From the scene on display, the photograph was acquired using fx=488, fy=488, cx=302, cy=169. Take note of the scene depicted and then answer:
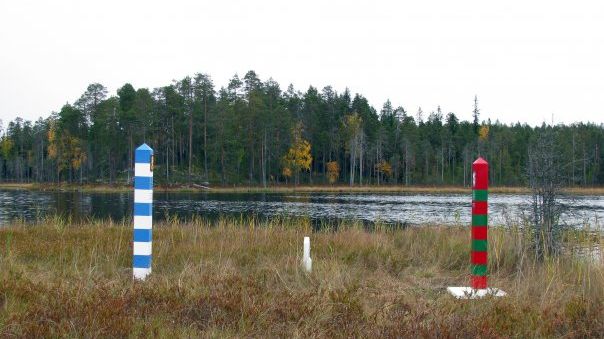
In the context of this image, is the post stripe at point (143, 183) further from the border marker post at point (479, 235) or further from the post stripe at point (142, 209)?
the border marker post at point (479, 235)

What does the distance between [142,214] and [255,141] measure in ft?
231

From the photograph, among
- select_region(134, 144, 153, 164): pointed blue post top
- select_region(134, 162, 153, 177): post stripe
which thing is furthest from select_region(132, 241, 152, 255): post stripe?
select_region(134, 144, 153, 164): pointed blue post top

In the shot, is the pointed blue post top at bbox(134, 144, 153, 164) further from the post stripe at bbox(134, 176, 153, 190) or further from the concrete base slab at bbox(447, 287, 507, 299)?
the concrete base slab at bbox(447, 287, 507, 299)

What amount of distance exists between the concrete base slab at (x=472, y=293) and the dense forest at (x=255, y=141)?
2613 inches

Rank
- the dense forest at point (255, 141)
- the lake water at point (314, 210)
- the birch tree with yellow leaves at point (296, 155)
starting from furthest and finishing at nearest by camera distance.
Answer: the birch tree with yellow leaves at point (296, 155) < the dense forest at point (255, 141) < the lake water at point (314, 210)

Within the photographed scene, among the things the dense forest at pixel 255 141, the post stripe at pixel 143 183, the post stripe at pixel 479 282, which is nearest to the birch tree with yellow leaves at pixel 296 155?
the dense forest at pixel 255 141

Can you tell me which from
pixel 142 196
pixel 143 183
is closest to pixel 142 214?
pixel 142 196

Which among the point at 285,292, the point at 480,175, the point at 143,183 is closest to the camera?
the point at 285,292

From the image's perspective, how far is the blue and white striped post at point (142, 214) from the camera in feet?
18.4

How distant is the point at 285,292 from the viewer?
15.6 ft

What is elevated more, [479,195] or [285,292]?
[479,195]

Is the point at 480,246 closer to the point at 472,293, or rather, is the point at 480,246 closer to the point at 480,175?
the point at 472,293

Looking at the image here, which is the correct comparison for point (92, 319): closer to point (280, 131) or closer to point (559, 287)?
point (559, 287)

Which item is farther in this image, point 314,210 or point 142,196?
point 314,210
